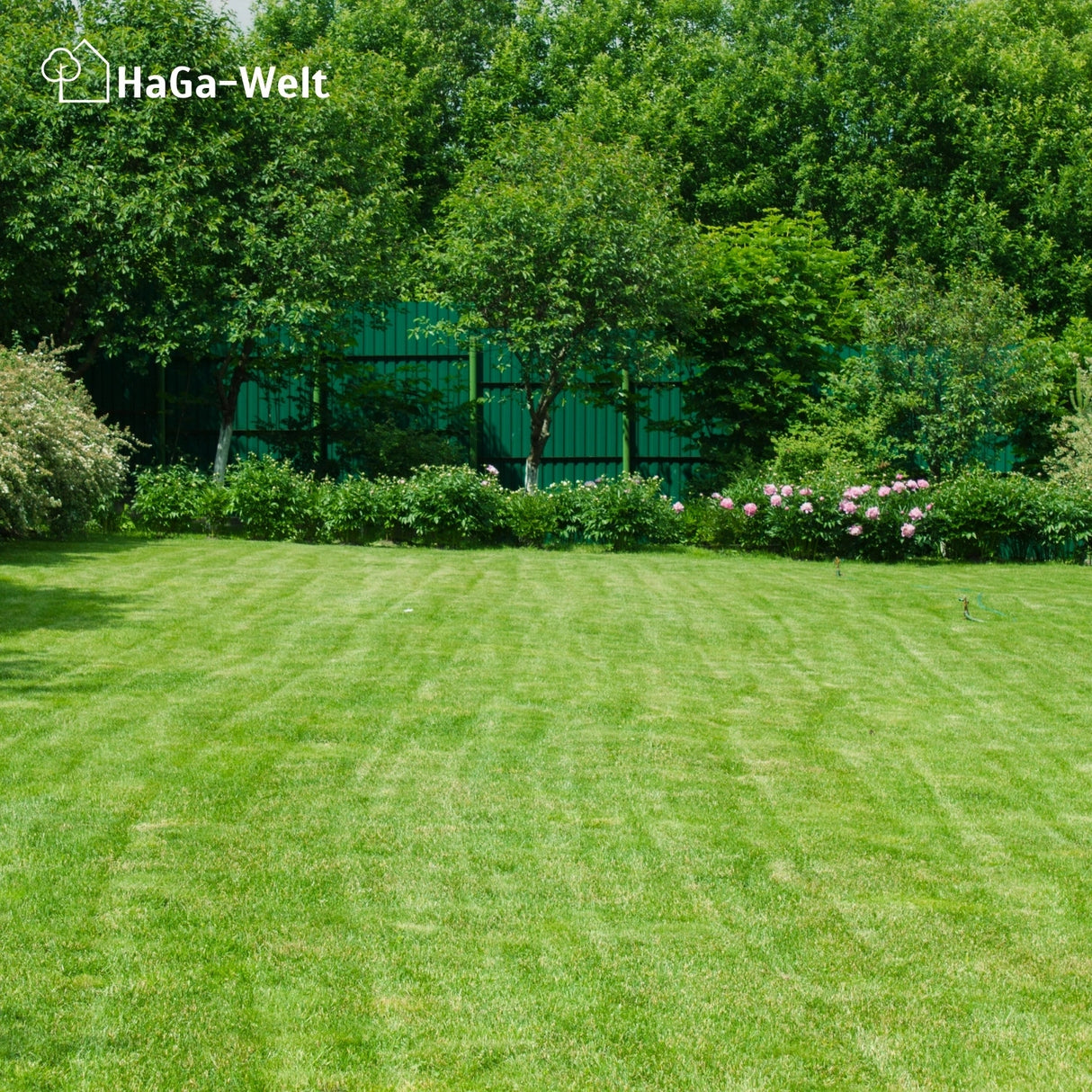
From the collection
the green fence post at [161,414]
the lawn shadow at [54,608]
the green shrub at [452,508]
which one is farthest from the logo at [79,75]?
the lawn shadow at [54,608]

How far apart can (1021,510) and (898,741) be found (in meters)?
8.63

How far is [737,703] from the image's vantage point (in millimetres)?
7750

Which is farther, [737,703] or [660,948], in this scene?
[737,703]

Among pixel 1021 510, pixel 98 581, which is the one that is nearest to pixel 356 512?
pixel 98 581

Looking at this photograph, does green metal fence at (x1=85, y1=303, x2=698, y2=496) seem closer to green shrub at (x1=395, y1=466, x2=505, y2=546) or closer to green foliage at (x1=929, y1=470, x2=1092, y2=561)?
green shrub at (x1=395, y1=466, x2=505, y2=546)

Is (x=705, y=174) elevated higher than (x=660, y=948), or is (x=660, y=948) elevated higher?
(x=705, y=174)

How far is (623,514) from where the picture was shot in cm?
1504

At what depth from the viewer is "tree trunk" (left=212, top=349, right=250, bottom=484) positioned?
1809 centimetres

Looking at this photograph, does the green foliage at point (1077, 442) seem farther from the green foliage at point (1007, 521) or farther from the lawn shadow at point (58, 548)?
the lawn shadow at point (58, 548)

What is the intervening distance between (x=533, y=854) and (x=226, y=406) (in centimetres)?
1433

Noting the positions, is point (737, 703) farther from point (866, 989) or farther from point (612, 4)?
point (612, 4)

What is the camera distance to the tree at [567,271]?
16547mm

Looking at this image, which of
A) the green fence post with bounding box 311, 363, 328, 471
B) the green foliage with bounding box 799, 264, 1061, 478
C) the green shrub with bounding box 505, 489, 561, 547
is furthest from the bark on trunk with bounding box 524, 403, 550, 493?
the green foliage with bounding box 799, 264, 1061, 478

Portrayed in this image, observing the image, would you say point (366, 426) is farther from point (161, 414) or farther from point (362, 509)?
point (362, 509)
